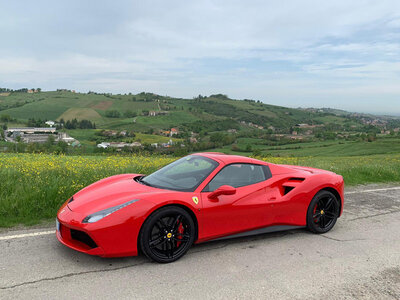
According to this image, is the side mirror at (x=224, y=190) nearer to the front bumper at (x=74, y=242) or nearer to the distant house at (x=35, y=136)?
the front bumper at (x=74, y=242)

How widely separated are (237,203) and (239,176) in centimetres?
46

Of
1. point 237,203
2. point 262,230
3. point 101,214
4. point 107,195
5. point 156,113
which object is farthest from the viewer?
point 156,113

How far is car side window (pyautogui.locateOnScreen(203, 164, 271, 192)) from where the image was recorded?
4215 mm

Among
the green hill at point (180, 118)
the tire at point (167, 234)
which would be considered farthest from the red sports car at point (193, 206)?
the green hill at point (180, 118)

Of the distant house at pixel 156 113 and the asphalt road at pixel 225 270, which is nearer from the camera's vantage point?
the asphalt road at pixel 225 270

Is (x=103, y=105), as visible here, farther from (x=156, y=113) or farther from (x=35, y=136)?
(x=35, y=136)

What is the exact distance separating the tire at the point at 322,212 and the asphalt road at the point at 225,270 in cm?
19

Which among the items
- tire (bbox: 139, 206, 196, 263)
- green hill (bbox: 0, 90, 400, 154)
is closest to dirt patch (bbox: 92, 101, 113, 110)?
green hill (bbox: 0, 90, 400, 154)

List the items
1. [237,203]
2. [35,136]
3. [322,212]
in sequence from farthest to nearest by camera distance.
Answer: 1. [35,136]
2. [322,212]
3. [237,203]

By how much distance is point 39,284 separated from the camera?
9.96 ft

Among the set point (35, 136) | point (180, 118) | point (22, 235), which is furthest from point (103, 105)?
point (22, 235)

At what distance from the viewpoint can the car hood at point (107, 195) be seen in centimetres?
369

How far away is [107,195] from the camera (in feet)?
12.9

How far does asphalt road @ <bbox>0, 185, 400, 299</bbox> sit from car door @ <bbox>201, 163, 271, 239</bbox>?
298mm
